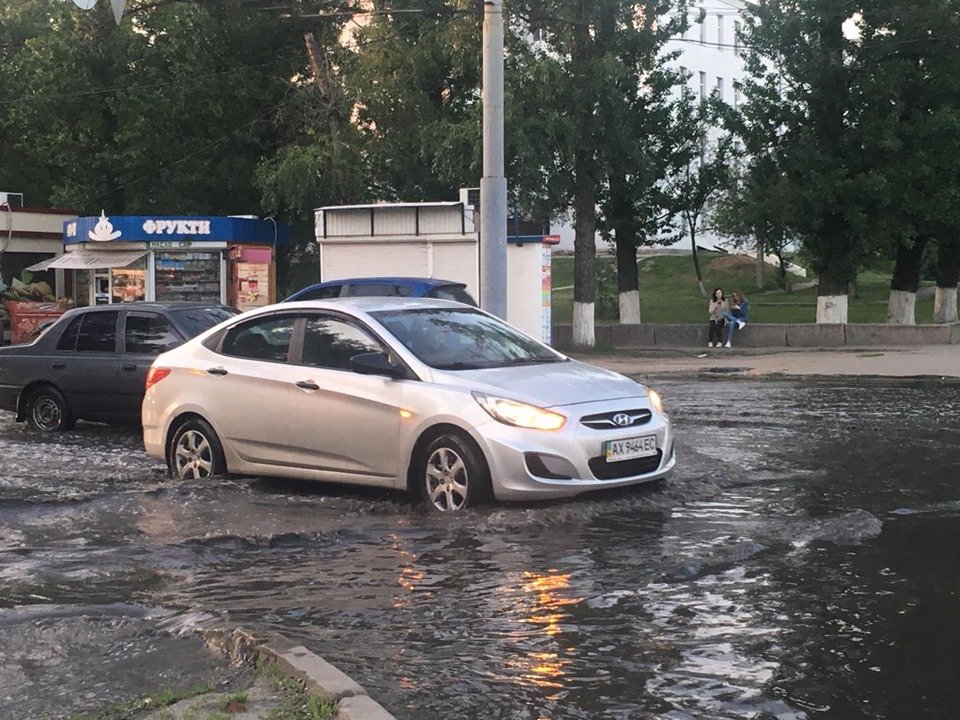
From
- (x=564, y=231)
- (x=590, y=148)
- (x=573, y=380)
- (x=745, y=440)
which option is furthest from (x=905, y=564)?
(x=564, y=231)

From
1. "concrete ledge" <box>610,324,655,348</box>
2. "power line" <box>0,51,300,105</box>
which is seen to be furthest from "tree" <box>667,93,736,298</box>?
"power line" <box>0,51,300,105</box>

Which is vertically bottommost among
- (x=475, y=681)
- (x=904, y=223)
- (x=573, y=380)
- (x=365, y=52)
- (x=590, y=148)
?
(x=475, y=681)

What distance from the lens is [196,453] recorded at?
10305 millimetres

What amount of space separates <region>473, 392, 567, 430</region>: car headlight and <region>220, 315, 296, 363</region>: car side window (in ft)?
7.06

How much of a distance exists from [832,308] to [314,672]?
95.0ft

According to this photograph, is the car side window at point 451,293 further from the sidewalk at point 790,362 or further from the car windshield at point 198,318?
the sidewalk at point 790,362

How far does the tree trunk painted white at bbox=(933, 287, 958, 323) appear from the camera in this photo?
115 feet

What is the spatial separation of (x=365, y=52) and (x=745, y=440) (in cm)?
2347

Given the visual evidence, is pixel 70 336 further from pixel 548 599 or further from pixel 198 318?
pixel 548 599

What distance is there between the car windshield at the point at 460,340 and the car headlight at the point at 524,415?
2.35ft

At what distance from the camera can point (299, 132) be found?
36.1 m

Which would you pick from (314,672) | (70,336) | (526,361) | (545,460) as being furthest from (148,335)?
(314,672)

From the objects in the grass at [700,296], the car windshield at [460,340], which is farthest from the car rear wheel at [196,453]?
the grass at [700,296]

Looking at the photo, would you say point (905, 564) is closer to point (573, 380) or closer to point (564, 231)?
point (573, 380)
